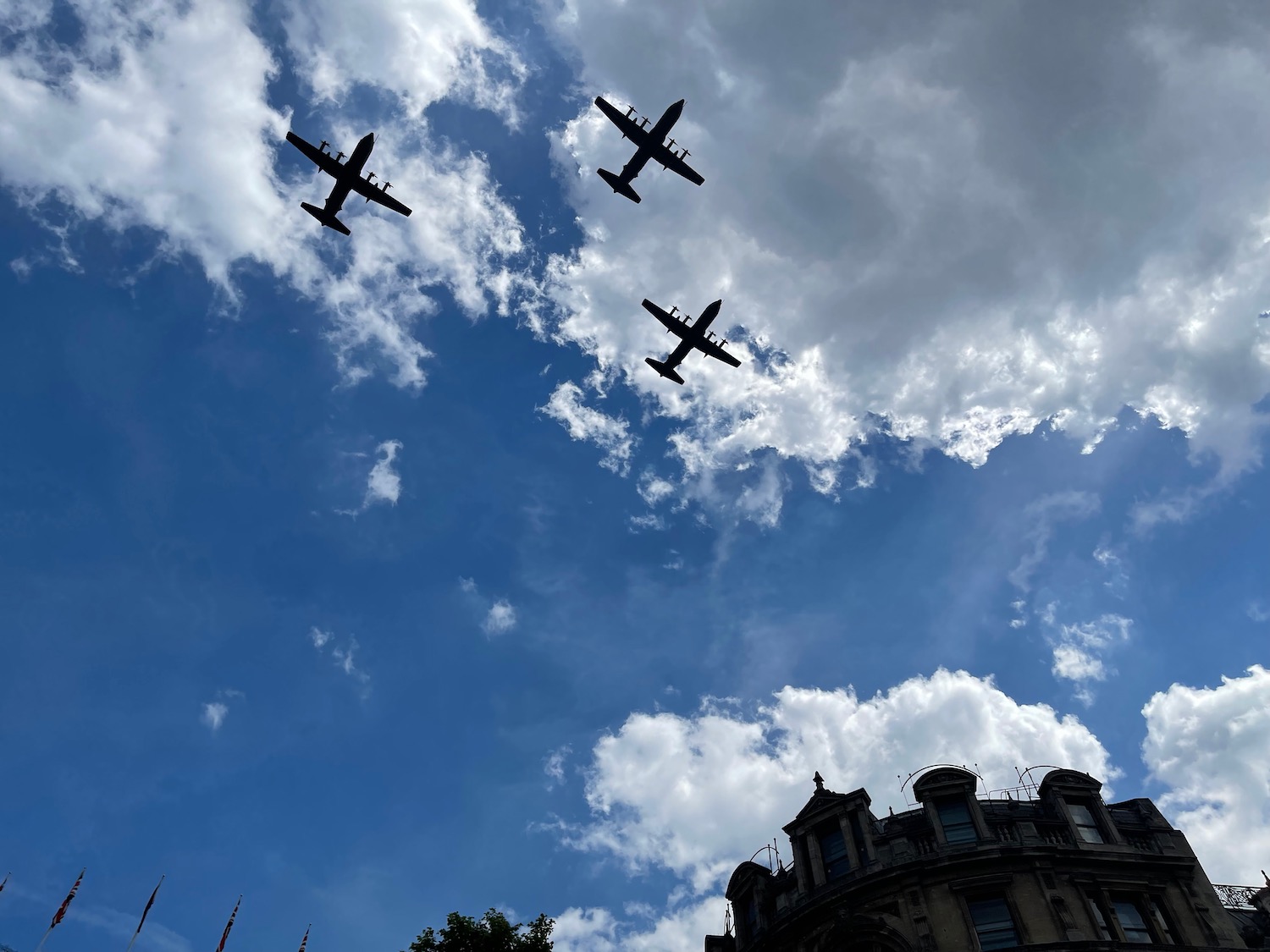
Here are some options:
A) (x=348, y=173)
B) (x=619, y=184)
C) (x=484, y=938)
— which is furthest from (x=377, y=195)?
(x=484, y=938)

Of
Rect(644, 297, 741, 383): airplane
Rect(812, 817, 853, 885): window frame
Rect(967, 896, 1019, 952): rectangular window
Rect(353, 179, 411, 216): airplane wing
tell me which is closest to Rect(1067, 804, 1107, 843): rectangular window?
Rect(967, 896, 1019, 952): rectangular window

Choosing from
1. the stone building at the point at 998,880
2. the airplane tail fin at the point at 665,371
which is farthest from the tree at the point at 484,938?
the airplane tail fin at the point at 665,371

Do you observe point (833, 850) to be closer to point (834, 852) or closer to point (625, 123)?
point (834, 852)

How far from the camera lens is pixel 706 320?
2024 inches

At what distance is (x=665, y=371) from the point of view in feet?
178

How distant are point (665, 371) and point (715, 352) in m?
3.66

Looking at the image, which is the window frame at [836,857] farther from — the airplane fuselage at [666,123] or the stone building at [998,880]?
the airplane fuselage at [666,123]

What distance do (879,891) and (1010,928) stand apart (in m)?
4.41

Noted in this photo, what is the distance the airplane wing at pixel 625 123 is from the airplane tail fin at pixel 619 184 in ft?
8.83

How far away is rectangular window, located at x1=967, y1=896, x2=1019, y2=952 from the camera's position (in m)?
27.9

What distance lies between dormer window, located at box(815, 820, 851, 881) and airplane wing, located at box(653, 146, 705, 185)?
35.6 m

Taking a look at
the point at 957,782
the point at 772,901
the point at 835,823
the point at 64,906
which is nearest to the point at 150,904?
the point at 64,906

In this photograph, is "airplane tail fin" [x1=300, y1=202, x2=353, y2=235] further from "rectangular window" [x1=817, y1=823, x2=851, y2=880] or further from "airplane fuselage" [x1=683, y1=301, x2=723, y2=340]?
"rectangular window" [x1=817, y1=823, x2=851, y2=880]

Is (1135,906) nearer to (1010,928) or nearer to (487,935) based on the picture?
(1010,928)
